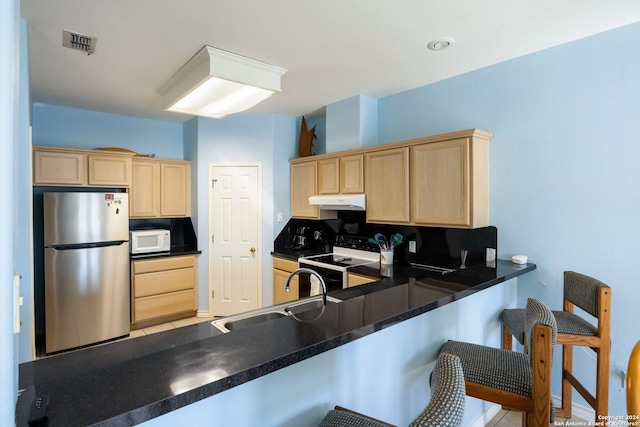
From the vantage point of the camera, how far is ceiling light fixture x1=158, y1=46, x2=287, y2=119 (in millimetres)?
2484

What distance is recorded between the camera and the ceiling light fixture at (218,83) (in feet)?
8.15

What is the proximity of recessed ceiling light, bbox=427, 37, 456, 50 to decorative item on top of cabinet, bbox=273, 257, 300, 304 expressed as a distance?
8.19 feet

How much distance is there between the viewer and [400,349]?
62.1 inches

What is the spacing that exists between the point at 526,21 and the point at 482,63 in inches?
24.6

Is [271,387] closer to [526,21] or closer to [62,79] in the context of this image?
[526,21]

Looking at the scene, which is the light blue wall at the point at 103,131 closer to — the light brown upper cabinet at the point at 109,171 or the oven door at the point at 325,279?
Result: the light brown upper cabinet at the point at 109,171

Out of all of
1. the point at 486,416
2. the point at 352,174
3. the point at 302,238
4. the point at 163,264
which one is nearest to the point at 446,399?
the point at 486,416

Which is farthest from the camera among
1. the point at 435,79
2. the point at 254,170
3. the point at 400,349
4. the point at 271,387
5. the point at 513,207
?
the point at 254,170

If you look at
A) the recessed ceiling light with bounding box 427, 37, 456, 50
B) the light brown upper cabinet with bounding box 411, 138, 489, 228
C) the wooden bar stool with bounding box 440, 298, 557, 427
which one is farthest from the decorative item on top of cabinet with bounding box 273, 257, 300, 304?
the recessed ceiling light with bounding box 427, 37, 456, 50

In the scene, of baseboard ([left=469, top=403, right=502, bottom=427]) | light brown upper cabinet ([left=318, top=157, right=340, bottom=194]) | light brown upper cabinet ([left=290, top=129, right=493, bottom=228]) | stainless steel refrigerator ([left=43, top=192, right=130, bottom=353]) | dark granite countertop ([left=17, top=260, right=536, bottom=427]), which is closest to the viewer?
dark granite countertop ([left=17, top=260, right=536, bottom=427])

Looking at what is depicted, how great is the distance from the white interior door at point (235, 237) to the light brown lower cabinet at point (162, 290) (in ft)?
0.93

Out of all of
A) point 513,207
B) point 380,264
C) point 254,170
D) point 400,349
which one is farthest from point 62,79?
point 513,207

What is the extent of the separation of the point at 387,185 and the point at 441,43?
126 centimetres

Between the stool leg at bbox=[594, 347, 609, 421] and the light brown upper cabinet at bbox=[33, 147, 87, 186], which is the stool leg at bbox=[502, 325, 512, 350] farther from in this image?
the light brown upper cabinet at bbox=[33, 147, 87, 186]
